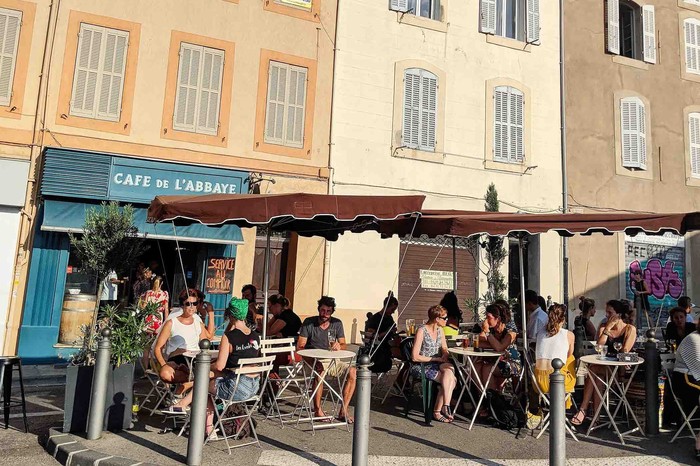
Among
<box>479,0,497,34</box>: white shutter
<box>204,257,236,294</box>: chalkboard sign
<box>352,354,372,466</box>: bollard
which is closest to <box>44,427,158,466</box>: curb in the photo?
<box>352,354,372,466</box>: bollard

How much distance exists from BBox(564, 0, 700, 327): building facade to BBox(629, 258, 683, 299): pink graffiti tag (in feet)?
0.09

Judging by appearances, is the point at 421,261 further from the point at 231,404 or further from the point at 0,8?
the point at 0,8

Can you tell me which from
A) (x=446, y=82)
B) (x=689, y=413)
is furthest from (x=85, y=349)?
(x=446, y=82)

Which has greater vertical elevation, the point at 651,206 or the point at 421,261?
the point at 651,206

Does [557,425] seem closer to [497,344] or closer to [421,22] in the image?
[497,344]

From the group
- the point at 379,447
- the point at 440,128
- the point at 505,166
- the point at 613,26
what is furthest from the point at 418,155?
the point at 379,447

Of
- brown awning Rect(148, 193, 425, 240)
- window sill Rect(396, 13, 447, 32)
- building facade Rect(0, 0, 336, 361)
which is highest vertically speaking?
window sill Rect(396, 13, 447, 32)

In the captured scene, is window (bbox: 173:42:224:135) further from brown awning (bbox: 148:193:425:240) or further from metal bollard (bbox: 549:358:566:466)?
metal bollard (bbox: 549:358:566:466)

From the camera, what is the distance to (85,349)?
5949 mm

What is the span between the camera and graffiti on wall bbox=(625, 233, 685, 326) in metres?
15.0

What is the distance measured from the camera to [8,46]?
10.7m

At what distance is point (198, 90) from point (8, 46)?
138 inches

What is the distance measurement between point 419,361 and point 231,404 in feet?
6.95

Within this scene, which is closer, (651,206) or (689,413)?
(689,413)
